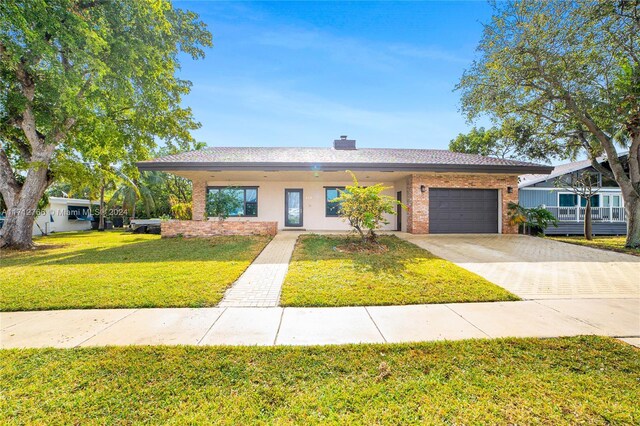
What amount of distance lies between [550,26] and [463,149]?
1754cm

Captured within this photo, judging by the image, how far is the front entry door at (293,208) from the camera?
15.1m

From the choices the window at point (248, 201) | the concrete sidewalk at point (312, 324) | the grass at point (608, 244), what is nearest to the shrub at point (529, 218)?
the grass at point (608, 244)

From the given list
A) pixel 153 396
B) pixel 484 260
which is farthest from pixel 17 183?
pixel 484 260

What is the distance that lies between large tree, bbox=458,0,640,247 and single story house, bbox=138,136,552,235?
2.63 metres

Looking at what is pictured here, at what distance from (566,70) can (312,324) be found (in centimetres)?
1274

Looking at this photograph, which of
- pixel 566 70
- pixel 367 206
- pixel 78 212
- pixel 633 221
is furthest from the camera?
pixel 78 212

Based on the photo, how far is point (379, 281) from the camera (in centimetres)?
528

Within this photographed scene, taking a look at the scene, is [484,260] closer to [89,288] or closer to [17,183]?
[89,288]

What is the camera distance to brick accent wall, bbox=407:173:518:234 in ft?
41.5

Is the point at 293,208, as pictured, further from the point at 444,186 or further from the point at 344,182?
the point at 444,186

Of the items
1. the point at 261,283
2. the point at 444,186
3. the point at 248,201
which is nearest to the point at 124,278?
the point at 261,283

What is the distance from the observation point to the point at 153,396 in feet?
7.13

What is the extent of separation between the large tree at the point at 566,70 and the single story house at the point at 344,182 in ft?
8.63

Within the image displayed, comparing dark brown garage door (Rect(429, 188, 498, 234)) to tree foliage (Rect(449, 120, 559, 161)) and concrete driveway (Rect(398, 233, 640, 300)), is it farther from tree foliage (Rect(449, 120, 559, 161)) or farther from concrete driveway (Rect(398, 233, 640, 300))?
tree foliage (Rect(449, 120, 559, 161))
